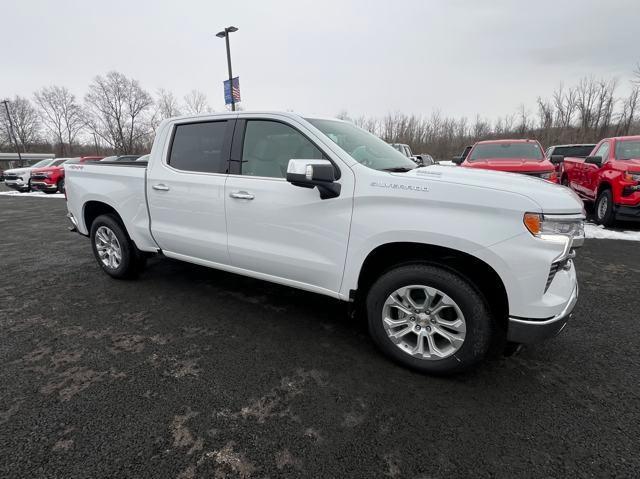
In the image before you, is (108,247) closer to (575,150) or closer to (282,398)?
(282,398)

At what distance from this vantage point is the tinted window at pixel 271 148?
113 inches

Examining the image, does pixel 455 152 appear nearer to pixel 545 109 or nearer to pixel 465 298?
pixel 545 109

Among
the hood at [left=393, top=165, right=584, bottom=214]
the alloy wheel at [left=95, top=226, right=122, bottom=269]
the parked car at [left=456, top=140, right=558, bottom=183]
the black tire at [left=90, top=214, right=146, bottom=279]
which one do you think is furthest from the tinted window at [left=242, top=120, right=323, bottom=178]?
the parked car at [left=456, top=140, right=558, bottom=183]

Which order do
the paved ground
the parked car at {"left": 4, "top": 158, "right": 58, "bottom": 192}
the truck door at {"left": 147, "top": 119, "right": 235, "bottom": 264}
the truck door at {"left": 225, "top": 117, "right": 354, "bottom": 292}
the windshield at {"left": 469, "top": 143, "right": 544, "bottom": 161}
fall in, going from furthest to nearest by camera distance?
the parked car at {"left": 4, "top": 158, "right": 58, "bottom": 192}
the windshield at {"left": 469, "top": 143, "right": 544, "bottom": 161}
the truck door at {"left": 147, "top": 119, "right": 235, "bottom": 264}
the truck door at {"left": 225, "top": 117, "right": 354, "bottom": 292}
the paved ground

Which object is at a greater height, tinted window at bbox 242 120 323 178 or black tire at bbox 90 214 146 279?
tinted window at bbox 242 120 323 178

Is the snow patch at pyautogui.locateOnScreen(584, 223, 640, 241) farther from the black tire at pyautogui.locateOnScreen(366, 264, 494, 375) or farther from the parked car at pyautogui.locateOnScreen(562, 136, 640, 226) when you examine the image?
the black tire at pyautogui.locateOnScreen(366, 264, 494, 375)

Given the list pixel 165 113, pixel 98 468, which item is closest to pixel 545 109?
pixel 165 113

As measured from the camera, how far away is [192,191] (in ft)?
11.0

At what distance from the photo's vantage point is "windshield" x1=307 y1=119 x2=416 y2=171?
2.78 m

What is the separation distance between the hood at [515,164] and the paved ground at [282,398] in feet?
13.4

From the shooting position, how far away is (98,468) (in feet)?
5.79

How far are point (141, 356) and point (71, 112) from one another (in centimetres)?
7277

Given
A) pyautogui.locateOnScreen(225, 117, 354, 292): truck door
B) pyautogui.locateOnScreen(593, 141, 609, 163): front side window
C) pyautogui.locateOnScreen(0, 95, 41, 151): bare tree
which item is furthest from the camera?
pyautogui.locateOnScreen(0, 95, 41, 151): bare tree

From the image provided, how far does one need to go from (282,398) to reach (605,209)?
26.6ft
